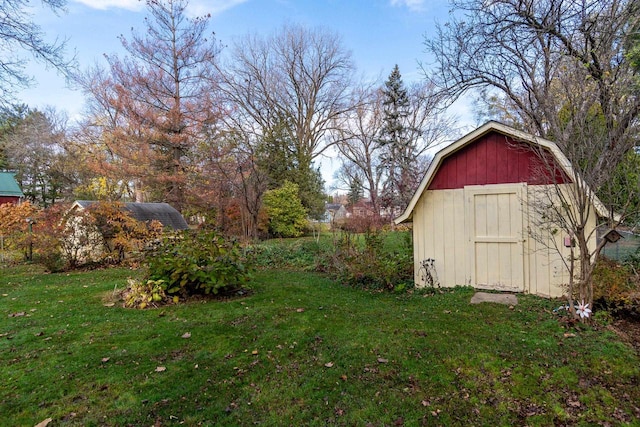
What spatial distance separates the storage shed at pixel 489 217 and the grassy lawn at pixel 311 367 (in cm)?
68

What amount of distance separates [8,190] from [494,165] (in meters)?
27.8

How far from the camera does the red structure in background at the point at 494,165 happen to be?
5.29 m

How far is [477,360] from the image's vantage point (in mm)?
3291

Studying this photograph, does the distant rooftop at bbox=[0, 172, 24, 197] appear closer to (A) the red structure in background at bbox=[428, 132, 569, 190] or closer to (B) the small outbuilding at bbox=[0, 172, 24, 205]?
(B) the small outbuilding at bbox=[0, 172, 24, 205]

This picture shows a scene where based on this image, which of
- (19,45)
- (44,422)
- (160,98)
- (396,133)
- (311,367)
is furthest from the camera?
(396,133)

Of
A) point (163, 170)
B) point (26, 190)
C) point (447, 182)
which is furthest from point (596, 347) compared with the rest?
point (26, 190)

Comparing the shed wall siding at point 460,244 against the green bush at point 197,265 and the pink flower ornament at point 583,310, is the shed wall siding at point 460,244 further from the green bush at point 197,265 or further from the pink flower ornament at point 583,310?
the green bush at point 197,265

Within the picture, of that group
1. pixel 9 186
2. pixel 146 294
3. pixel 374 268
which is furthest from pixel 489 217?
pixel 9 186

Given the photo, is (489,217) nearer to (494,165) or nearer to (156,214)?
(494,165)

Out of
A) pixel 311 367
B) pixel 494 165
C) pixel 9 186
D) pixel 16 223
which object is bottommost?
pixel 311 367

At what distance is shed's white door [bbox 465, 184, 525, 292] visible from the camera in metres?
5.57

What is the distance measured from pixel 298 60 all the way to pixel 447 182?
2034cm

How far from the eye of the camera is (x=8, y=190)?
21.1 m

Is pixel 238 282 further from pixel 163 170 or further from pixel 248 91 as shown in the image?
pixel 248 91
